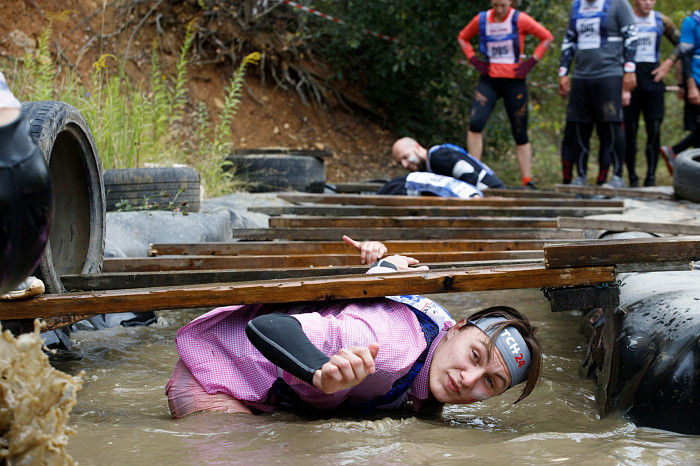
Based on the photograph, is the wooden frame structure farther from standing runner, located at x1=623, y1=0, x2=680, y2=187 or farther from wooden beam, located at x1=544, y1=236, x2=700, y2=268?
standing runner, located at x1=623, y1=0, x2=680, y2=187

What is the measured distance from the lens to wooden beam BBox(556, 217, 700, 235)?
428 centimetres

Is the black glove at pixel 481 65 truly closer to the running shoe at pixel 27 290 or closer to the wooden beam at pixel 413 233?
the wooden beam at pixel 413 233

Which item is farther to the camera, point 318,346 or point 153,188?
point 153,188

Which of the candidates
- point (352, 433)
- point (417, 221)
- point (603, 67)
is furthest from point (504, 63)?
point (352, 433)

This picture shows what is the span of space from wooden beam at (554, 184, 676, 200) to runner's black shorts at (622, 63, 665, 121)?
1267mm

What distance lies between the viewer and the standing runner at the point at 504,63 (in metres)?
7.55

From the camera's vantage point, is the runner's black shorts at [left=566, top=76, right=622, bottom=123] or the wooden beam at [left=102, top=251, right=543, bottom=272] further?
the runner's black shorts at [left=566, top=76, right=622, bottom=123]

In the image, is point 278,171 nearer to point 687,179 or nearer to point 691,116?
point 687,179

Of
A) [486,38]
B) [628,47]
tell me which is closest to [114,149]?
[486,38]

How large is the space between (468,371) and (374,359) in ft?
1.01

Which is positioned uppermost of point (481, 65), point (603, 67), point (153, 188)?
point (481, 65)

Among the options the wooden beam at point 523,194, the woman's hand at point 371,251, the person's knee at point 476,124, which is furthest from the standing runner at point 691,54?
the woman's hand at point 371,251

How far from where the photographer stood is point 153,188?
15.1 ft

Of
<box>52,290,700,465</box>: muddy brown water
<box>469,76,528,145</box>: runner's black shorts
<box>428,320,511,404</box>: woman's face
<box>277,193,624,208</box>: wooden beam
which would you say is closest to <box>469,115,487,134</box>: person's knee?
<box>469,76,528,145</box>: runner's black shorts
